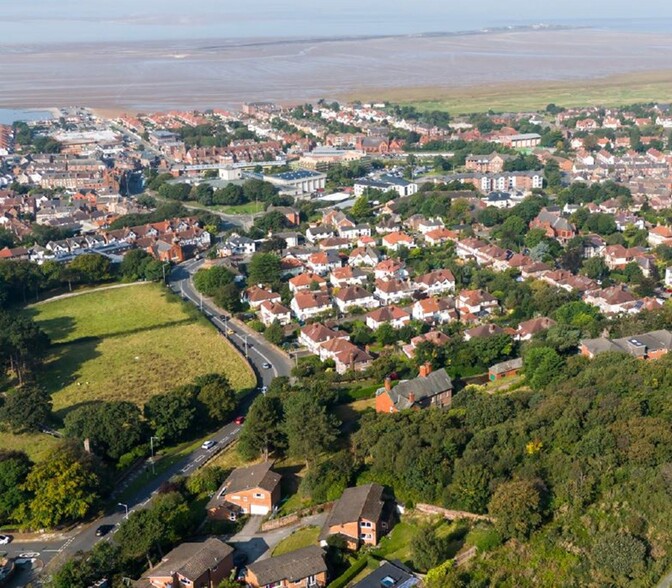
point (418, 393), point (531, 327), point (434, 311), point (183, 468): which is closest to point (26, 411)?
point (183, 468)

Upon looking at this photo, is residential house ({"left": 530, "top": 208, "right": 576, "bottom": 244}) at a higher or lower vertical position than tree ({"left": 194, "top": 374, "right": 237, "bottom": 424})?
higher

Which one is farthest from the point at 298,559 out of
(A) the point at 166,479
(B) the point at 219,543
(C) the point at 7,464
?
(C) the point at 7,464

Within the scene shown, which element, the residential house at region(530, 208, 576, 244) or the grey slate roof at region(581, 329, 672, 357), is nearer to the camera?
the grey slate roof at region(581, 329, 672, 357)

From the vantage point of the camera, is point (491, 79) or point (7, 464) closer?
point (7, 464)

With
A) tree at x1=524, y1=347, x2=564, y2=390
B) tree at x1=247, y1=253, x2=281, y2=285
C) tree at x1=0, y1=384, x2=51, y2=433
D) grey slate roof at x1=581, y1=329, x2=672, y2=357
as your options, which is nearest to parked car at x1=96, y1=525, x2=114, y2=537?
tree at x1=0, y1=384, x2=51, y2=433

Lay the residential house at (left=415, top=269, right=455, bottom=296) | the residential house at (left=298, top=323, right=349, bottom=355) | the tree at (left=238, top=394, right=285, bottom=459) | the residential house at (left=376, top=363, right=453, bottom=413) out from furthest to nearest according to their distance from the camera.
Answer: the residential house at (left=415, top=269, right=455, bottom=296), the residential house at (left=298, top=323, right=349, bottom=355), the residential house at (left=376, top=363, right=453, bottom=413), the tree at (left=238, top=394, right=285, bottom=459)

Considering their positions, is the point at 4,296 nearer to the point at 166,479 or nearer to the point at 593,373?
the point at 166,479

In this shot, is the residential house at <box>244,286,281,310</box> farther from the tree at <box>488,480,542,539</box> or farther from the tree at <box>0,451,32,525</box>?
the tree at <box>488,480,542,539</box>
